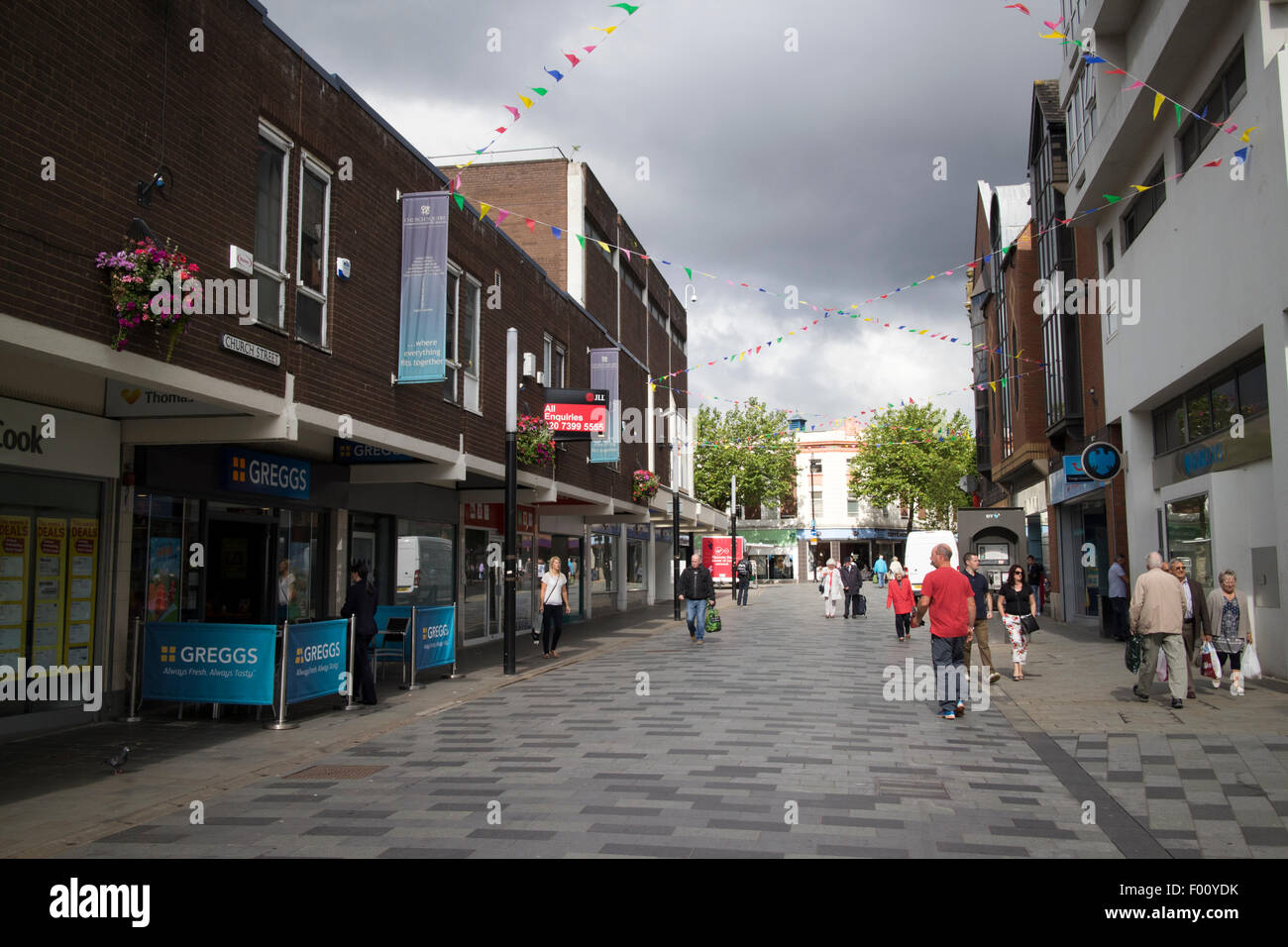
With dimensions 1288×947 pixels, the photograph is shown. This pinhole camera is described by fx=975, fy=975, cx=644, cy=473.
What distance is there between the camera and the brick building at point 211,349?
7438 mm

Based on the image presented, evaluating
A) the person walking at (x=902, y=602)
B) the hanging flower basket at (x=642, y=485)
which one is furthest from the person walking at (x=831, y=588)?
the person walking at (x=902, y=602)

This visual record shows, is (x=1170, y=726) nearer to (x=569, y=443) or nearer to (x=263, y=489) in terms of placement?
(x=263, y=489)

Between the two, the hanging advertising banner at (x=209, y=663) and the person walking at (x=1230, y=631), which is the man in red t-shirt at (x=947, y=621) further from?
the hanging advertising banner at (x=209, y=663)

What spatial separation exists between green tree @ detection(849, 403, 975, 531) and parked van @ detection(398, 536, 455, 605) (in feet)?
171

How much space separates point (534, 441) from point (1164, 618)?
419 inches

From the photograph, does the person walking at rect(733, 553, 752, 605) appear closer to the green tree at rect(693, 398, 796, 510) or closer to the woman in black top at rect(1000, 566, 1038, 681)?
the woman in black top at rect(1000, 566, 1038, 681)

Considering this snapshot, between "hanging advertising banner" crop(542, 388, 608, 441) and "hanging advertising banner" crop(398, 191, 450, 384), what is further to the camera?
"hanging advertising banner" crop(542, 388, 608, 441)

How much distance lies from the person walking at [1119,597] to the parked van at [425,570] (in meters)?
13.5

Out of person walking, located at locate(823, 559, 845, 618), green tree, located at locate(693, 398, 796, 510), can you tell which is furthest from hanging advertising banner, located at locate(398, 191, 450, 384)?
green tree, located at locate(693, 398, 796, 510)

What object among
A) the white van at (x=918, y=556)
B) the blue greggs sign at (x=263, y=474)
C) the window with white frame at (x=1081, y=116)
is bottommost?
the white van at (x=918, y=556)

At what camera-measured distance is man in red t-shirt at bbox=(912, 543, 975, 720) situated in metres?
10.5

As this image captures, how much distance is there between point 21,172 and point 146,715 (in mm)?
6106

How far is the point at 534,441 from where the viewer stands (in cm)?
1777
